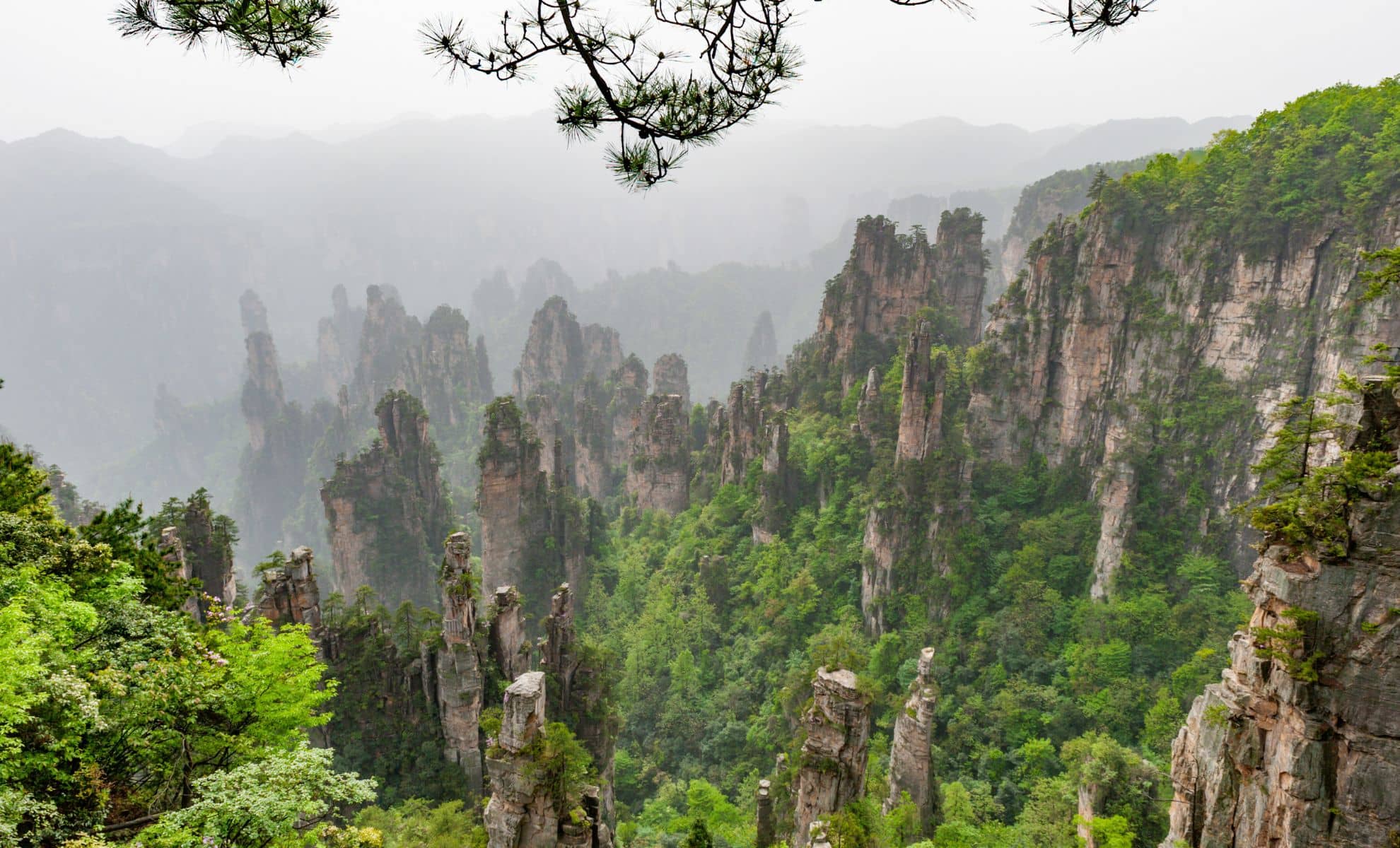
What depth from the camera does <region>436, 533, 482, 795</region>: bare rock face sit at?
65.1 ft

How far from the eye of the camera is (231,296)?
509 feet

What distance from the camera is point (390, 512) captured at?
138ft

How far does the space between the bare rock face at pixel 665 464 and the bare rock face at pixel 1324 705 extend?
123 feet

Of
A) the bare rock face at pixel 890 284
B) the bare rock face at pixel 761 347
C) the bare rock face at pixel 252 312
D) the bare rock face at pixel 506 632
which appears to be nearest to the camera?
the bare rock face at pixel 506 632

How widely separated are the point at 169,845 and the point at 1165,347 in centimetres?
3042

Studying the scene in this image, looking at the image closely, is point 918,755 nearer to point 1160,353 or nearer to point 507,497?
point 1160,353

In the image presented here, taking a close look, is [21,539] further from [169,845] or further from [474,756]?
[474,756]

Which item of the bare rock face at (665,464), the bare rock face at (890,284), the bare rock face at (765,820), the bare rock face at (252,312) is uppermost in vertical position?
the bare rock face at (252,312)

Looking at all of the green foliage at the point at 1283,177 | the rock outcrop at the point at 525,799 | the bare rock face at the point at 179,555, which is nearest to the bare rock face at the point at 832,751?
the rock outcrop at the point at 525,799

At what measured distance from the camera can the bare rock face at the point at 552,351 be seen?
242 feet

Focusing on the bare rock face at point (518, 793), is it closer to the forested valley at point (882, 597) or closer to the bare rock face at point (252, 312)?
the forested valley at point (882, 597)

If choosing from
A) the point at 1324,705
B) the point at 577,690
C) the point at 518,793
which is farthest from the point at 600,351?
the point at 1324,705

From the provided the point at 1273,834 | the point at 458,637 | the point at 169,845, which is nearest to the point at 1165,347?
the point at 1273,834

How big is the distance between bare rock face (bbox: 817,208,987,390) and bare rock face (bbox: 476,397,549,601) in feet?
65.5
